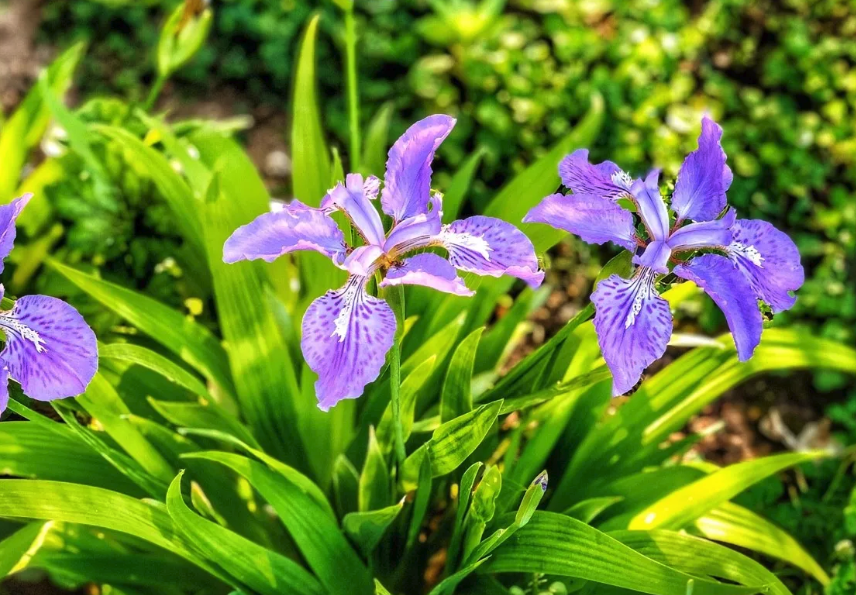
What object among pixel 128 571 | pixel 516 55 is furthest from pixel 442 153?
pixel 128 571

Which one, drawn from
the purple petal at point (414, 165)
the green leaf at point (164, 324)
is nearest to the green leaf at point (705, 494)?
the purple petal at point (414, 165)

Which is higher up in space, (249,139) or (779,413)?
(249,139)

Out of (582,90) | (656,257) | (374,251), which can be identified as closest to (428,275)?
(374,251)

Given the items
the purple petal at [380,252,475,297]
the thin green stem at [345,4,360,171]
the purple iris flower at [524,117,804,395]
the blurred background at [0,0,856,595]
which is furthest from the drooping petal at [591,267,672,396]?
the blurred background at [0,0,856,595]

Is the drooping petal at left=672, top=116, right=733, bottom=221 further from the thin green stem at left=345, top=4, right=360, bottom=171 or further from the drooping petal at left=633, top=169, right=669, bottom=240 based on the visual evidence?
the thin green stem at left=345, top=4, right=360, bottom=171

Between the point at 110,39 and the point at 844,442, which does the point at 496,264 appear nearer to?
the point at 844,442

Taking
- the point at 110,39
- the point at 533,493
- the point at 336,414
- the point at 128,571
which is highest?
the point at 110,39

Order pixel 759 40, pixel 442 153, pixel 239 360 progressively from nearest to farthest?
pixel 239 360 → pixel 442 153 → pixel 759 40

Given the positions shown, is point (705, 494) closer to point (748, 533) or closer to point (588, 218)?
point (748, 533)
